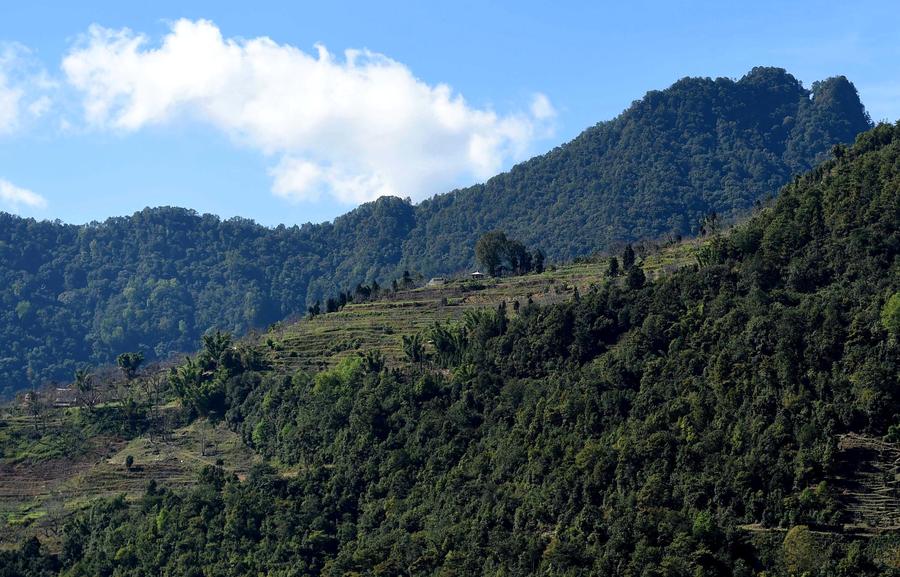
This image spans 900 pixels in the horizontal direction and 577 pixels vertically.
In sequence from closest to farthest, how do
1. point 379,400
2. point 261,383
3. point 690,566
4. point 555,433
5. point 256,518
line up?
point 690,566, point 555,433, point 256,518, point 379,400, point 261,383

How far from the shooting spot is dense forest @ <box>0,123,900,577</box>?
160 feet

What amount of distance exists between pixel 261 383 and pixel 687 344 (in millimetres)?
29787

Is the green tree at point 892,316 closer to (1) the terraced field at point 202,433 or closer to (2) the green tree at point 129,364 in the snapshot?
(1) the terraced field at point 202,433

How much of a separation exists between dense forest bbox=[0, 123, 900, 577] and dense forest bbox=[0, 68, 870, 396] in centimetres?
8852

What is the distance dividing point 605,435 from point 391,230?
418 ft

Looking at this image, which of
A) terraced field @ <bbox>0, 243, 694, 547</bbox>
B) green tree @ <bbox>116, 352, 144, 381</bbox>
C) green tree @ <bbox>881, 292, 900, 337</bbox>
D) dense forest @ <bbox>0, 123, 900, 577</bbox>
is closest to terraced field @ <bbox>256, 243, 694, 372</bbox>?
terraced field @ <bbox>0, 243, 694, 547</bbox>

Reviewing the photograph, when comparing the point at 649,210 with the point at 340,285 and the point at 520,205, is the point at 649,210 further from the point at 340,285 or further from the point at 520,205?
the point at 340,285

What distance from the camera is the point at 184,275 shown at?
7362 inches

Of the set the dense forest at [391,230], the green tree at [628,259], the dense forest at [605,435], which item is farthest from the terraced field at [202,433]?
the dense forest at [391,230]

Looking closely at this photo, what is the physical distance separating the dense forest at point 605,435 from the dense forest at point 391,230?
88.5m

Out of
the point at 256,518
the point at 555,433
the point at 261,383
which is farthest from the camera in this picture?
the point at 261,383

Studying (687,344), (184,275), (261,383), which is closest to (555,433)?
(687,344)

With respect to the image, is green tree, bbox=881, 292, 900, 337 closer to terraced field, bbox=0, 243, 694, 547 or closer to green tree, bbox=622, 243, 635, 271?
terraced field, bbox=0, 243, 694, 547

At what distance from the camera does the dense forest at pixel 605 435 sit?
48.8m
